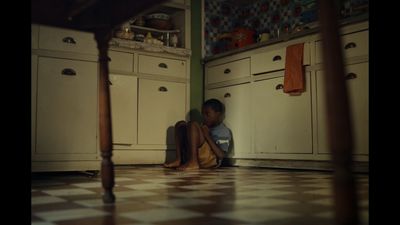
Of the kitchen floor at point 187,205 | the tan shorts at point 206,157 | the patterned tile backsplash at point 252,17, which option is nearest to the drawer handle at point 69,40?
the kitchen floor at point 187,205

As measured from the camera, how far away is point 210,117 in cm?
384

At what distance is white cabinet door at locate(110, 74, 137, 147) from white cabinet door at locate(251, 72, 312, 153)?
3.29 ft

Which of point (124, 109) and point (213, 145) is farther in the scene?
point (124, 109)

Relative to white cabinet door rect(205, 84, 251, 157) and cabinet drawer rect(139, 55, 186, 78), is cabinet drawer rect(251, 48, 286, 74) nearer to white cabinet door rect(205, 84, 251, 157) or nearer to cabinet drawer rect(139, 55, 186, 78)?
white cabinet door rect(205, 84, 251, 157)

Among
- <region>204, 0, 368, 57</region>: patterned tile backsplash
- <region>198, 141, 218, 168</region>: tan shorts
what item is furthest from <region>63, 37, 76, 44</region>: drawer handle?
<region>204, 0, 368, 57</region>: patterned tile backsplash

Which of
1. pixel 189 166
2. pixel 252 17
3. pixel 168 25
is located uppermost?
pixel 252 17

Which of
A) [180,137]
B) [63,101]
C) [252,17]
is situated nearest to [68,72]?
[63,101]

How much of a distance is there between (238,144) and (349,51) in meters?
1.28

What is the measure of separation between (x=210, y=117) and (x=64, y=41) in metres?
1.66

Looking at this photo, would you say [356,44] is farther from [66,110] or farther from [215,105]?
[66,110]

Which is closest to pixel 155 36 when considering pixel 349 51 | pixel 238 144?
pixel 238 144

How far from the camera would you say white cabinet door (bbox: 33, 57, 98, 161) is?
7.87 feet

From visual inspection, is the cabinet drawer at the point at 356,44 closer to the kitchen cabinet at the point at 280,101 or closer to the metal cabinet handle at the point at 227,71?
the kitchen cabinet at the point at 280,101
